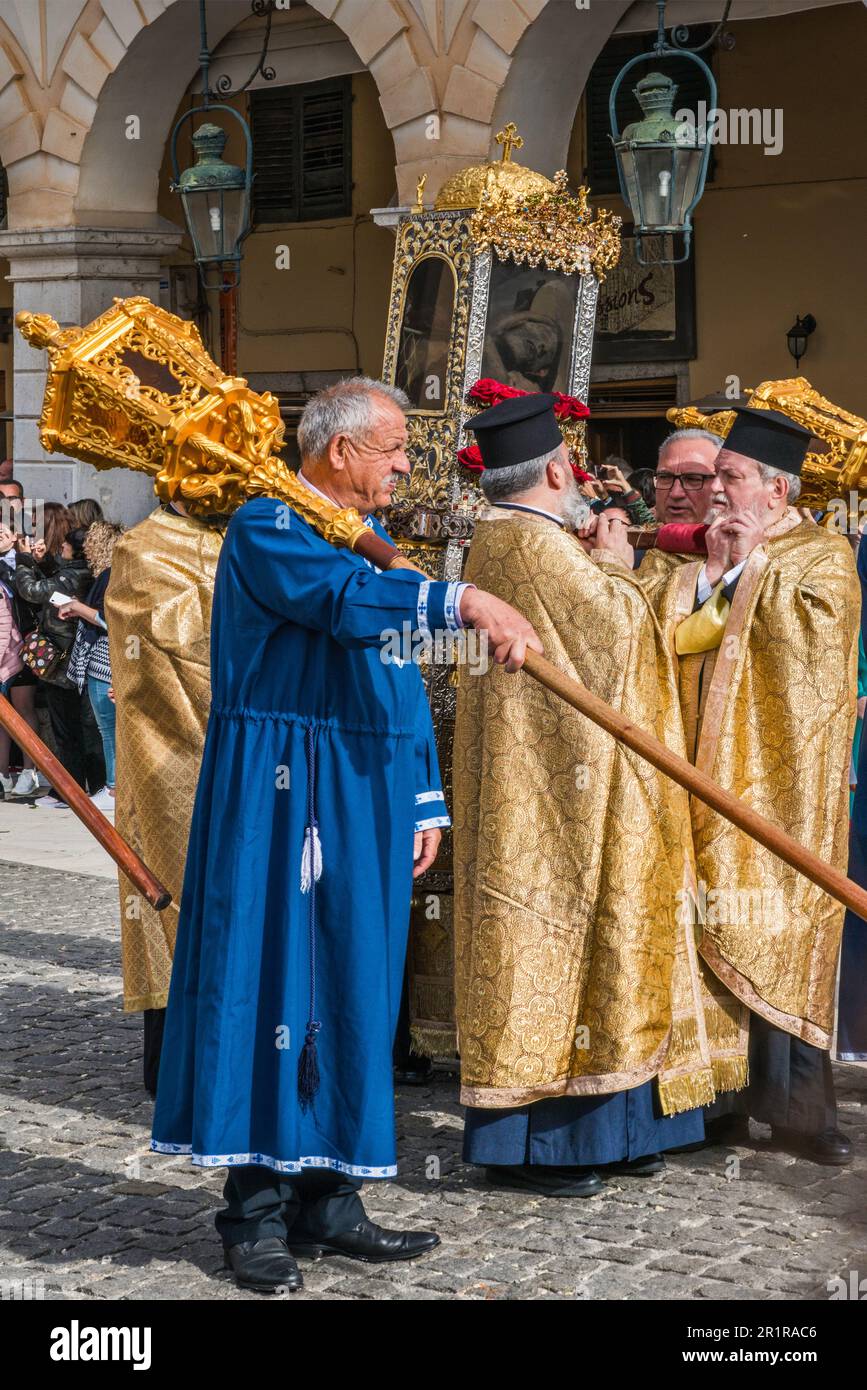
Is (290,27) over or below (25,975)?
over

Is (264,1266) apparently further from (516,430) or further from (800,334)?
(800,334)

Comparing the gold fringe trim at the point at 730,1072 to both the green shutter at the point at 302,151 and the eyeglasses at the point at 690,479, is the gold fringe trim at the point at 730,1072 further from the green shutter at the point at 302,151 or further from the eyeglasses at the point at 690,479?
the green shutter at the point at 302,151

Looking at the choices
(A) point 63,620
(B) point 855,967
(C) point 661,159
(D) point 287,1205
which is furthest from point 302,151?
(D) point 287,1205

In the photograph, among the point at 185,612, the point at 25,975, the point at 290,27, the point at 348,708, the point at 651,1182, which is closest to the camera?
the point at 348,708

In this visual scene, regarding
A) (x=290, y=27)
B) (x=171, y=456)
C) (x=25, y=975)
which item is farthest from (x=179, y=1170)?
(x=290, y=27)

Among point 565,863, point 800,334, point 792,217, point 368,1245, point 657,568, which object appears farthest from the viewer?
point 792,217

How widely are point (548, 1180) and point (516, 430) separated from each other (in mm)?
1880

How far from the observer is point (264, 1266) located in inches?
165

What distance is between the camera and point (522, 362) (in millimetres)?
6785

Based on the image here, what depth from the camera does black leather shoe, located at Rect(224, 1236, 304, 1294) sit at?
13.7 feet

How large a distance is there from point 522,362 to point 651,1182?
9.88 feet

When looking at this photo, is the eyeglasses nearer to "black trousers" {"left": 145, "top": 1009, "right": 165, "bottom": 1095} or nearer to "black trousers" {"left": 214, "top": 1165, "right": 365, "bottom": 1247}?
"black trousers" {"left": 145, "top": 1009, "right": 165, "bottom": 1095}

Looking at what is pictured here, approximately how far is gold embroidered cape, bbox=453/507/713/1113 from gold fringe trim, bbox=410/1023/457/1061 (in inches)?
37.5
